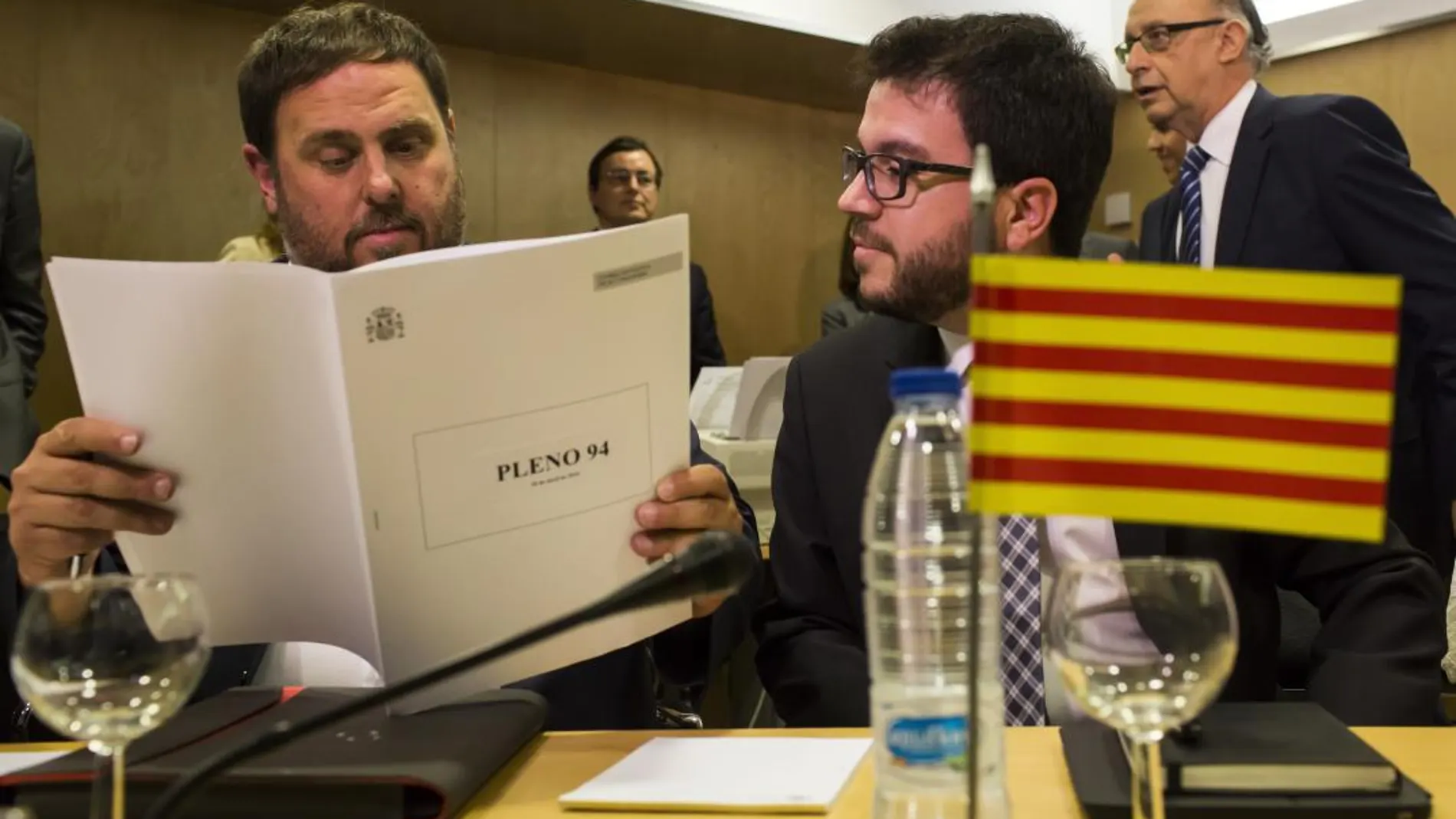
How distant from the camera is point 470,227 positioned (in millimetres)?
4438

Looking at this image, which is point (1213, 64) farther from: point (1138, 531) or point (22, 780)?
point (22, 780)

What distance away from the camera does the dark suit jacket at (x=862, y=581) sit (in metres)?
1.31

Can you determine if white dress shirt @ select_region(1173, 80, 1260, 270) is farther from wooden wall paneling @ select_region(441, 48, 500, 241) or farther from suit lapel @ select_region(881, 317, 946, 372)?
wooden wall paneling @ select_region(441, 48, 500, 241)

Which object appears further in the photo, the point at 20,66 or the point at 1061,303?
the point at 20,66

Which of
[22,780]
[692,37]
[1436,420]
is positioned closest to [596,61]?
[692,37]

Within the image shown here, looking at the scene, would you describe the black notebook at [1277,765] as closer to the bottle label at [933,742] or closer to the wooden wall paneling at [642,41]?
the bottle label at [933,742]

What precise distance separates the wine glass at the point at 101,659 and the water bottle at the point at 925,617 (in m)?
0.43

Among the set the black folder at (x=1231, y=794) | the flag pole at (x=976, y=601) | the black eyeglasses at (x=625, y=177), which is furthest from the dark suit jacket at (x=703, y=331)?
the flag pole at (x=976, y=601)

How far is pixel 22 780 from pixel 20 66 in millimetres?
3297

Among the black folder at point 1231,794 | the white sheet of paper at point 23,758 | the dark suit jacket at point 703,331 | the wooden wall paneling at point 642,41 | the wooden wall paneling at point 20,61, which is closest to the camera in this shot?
the black folder at point 1231,794

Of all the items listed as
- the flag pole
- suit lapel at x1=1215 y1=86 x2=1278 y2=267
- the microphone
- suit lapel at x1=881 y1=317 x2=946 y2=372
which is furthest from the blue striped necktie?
the flag pole

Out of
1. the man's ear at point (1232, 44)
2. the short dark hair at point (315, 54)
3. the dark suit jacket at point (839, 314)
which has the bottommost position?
the dark suit jacket at point (839, 314)

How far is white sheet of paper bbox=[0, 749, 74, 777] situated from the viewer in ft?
3.21

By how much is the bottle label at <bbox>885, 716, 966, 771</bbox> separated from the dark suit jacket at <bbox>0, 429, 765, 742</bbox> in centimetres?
63
